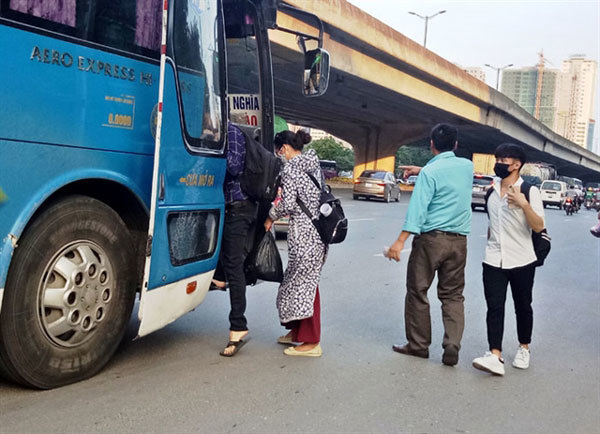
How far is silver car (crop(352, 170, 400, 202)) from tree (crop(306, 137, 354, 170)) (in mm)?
63642

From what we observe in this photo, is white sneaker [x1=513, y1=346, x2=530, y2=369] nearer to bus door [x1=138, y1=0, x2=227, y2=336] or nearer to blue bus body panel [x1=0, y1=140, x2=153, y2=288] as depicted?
bus door [x1=138, y1=0, x2=227, y2=336]

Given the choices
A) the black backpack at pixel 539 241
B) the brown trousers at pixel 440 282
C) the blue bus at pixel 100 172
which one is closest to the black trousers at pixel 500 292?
the black backpack at pixel 539 241

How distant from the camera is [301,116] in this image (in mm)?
47719

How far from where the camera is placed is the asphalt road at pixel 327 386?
3633 mm

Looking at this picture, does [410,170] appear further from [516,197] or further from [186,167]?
[186,167]

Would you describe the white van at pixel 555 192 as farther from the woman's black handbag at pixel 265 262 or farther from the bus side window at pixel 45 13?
the bus side window at pixel 45 13

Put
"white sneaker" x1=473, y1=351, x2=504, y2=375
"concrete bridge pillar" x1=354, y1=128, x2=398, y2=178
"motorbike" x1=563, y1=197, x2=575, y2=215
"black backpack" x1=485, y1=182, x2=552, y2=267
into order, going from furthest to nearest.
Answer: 1. "concrete bridge pillar" x1=354, y1=128, x2=398, y2=178
2. "motorbike" x1=563, y1=197, x2=575, y2=215
3. "black backpack" x1=485, y1=182, x2=552, y2=267
4. "white sneaker" x1=473, y1=351, x2=504, y2=375

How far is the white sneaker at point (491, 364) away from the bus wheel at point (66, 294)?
2.44 metres

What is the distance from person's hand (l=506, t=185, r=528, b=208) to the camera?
4.86 m

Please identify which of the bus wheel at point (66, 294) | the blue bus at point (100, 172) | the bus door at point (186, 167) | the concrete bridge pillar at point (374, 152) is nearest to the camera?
the blue bus at point (100, 172)

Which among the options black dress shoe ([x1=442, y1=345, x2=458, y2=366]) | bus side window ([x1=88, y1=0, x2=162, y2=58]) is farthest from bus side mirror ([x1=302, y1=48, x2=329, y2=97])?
black dress shoe ([x1=442, y1=345, x2=458, y2=366])

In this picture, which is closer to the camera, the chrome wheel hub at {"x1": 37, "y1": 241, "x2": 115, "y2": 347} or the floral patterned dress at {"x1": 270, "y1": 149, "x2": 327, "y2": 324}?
the chrome wheel hub at {"x1": 37, "y1": 241, "x2": 115, "y2": 347}

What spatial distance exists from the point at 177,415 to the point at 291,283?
1.65 m

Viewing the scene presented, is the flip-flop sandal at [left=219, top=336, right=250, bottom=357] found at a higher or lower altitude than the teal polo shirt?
lower
